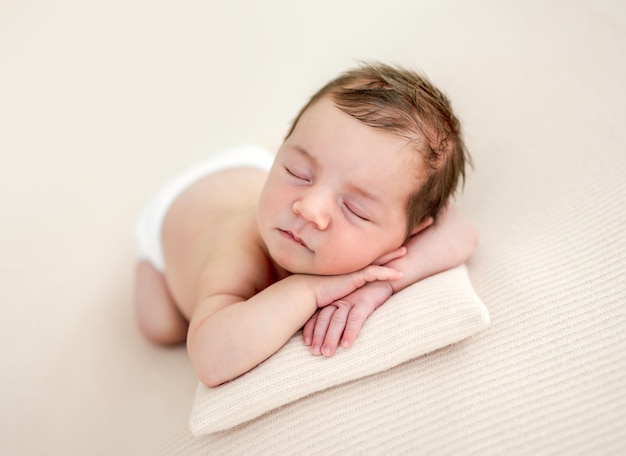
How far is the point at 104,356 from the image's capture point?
4.65 ft

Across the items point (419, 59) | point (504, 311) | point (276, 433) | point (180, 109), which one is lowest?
point (276, 433)

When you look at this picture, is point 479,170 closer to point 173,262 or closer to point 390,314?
point 390,314

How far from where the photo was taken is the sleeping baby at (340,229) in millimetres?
1006

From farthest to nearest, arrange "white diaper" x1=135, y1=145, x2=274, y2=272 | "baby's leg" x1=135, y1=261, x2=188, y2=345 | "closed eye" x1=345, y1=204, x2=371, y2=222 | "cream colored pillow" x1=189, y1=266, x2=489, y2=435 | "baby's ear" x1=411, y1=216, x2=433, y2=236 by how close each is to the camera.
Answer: "white diaper" x1=135, y1=145, x2=274, y2=272
"baby's leg" x1=135, y1=261, x2=188, y2=345
"baby's ear" x1=411, y1=216, x2=433, y2=236
"closed eye" x1=345, y1=204, x2=371, y2=222
"cream colored pillow" x1=189, y1=266, x2=489, y2=435

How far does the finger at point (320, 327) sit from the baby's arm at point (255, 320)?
0.8 inches

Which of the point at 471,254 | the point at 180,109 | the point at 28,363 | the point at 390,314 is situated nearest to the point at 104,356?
the point at 28,363

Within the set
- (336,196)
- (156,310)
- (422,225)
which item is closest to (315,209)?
(336,196)

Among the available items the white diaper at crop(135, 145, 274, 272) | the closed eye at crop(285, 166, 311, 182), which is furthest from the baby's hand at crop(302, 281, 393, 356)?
the white diaper at crop(135, 145, 274, 272)

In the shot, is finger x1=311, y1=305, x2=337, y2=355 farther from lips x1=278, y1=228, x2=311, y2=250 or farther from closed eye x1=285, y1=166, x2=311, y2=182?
closed eye x1=285, y1=166, x2=311, y2=182

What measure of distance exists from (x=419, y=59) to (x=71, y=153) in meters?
1.30

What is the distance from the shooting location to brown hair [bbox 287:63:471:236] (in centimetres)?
105

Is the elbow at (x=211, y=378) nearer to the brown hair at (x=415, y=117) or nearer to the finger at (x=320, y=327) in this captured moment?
the finger at (x=320, y=327)

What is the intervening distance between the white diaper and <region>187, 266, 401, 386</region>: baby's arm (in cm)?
49

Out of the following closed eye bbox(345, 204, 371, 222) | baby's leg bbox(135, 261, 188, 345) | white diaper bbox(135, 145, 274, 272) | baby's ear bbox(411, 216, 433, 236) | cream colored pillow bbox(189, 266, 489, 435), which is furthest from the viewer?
white diaper bbox(135, 145, 274, 272)
